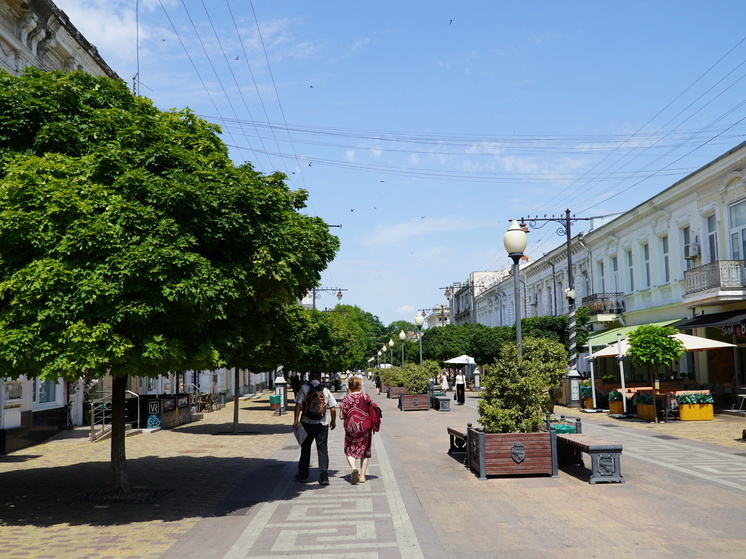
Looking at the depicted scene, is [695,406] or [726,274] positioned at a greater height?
[726,274]

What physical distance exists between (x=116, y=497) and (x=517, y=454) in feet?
18.5

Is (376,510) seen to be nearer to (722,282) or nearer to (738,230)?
(722,282)

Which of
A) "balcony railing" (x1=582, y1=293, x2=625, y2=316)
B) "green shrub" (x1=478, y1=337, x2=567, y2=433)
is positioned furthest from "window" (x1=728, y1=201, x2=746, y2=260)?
"green shrub" (x1=478, y1=337, x2=567, y2=433)

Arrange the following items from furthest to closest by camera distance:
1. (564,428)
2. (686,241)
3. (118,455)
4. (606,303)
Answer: (606,303)
(686,241)
(564,428)
(118,455)

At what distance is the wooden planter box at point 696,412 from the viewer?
2031cm

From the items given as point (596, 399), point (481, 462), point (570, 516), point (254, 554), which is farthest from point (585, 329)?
point (254, 554)

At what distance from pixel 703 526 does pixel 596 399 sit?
20458 mm

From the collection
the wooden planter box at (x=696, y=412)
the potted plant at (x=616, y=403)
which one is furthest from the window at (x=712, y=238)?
the wooden planter box at (x=696, y=412)

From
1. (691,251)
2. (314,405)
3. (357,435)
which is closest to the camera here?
(357,435)

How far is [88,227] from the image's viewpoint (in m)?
7.38

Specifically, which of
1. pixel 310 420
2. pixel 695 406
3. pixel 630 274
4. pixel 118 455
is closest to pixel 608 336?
pixel 630 274

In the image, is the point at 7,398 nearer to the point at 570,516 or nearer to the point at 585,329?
the point at 570,516

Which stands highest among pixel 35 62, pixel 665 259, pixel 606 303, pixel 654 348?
pixel 35 62

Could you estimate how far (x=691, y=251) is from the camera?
26.8m
